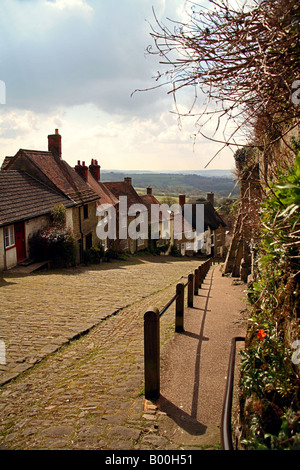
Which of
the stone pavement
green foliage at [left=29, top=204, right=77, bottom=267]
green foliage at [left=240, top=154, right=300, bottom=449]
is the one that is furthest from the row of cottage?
green foliage at [left=240, top=154, right=300, bottom=449]

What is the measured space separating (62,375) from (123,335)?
72.2 inches

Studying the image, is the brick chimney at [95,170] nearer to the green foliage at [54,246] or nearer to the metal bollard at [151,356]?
the green foliage at [54,246]

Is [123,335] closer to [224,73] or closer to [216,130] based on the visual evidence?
[216,130]

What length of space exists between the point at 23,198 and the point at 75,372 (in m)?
14.8

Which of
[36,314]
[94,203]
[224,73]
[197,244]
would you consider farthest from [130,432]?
[197,244]

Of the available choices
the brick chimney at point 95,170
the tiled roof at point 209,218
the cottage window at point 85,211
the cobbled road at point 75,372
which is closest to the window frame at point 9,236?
the cobbled road at point 75,372

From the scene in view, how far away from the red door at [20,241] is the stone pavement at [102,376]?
24.9ft

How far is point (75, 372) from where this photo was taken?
16.3ft

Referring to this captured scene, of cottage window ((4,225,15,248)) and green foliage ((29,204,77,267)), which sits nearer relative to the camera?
cottage window ((4,225,15,248))

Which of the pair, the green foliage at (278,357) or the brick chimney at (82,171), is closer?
the green foliage at (278,357)

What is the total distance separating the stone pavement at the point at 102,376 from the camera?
3350 mm

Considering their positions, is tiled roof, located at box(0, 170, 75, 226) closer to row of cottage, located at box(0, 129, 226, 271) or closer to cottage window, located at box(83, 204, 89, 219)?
row of cottage, located at box(0, 129, 226, 271)

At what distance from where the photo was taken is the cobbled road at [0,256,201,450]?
338 cm
